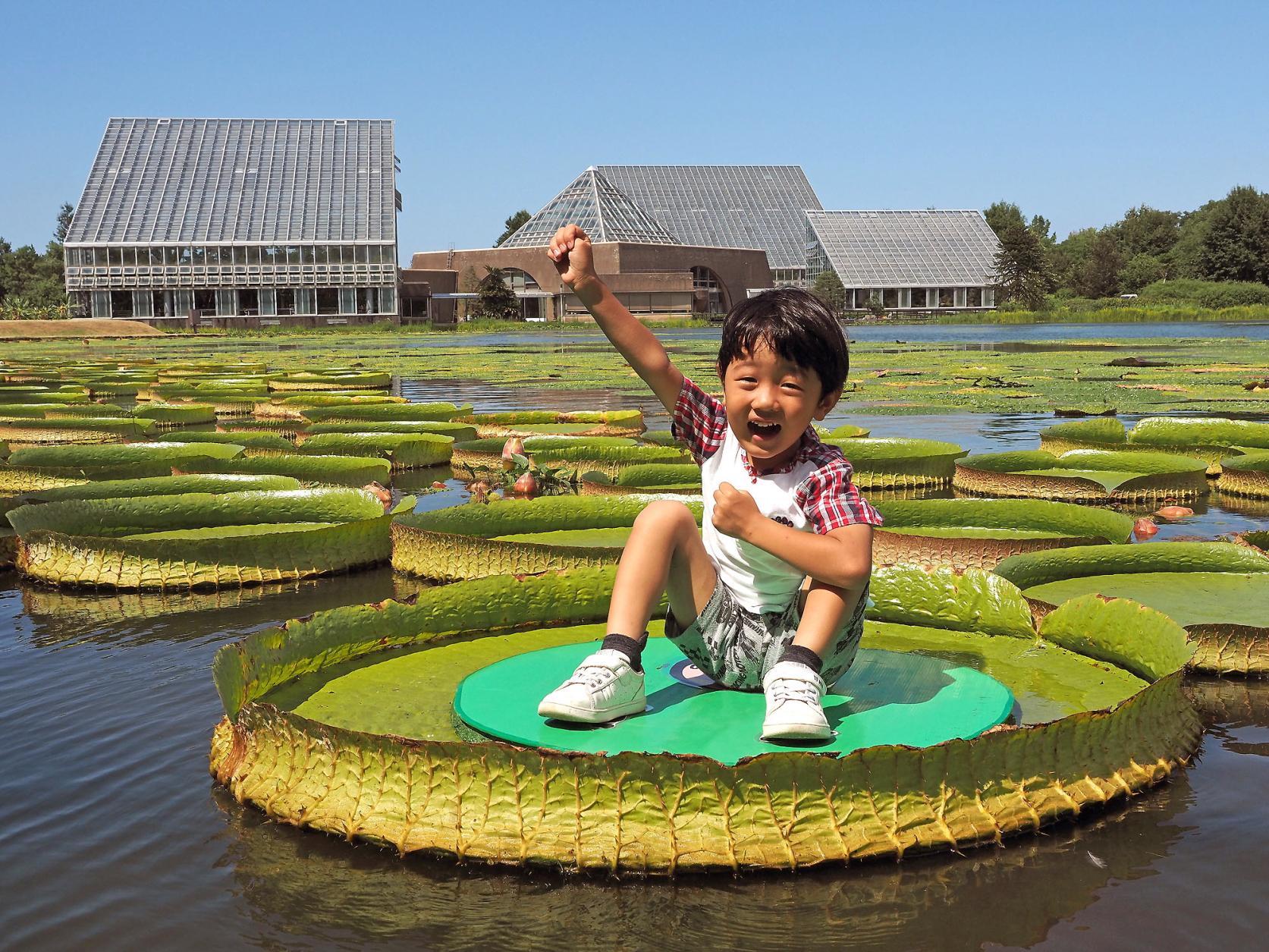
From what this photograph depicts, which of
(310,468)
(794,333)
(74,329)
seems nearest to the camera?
(794,333)

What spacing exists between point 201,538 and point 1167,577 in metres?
4.07

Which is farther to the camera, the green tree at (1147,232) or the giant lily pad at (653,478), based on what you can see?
the green tree at (1147,232)

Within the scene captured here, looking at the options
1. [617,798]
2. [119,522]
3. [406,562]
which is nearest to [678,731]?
[617,798]

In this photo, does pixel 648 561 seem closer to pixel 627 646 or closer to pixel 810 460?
pixel 627 646

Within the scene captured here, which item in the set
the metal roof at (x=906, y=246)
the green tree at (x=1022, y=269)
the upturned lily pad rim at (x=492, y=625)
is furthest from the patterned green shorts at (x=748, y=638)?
the metal roof at (x=906, y=246)

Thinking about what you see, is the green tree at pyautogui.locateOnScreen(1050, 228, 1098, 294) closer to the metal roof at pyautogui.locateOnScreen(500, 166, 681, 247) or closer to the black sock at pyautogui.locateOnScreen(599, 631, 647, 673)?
the metal roof at pyautogui.locateOnScreen(500, 166, 681, 247)

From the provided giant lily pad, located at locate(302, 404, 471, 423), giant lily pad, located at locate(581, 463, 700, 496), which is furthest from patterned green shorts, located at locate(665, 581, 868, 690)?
giant lily pad, located at locate(302, 404, 471, 423)

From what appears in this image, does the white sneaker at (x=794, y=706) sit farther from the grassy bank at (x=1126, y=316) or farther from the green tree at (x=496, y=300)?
the green tree at (x=496, y=300)

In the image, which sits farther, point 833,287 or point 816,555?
point 833,287

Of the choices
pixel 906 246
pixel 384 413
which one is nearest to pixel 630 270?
pixel 906 246

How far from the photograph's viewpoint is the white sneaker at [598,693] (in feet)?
8.79

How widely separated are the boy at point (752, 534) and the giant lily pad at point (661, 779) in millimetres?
242

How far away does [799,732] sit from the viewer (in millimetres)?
2578

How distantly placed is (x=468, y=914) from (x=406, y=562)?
3351 millimetres
